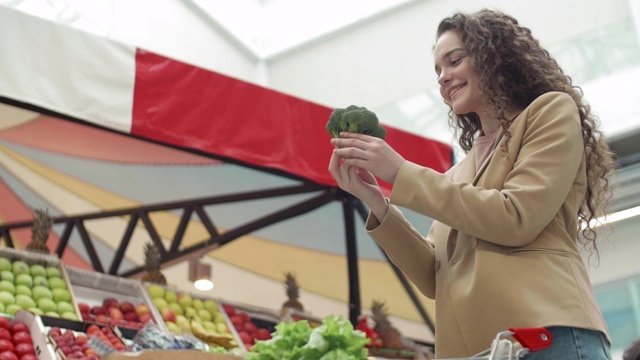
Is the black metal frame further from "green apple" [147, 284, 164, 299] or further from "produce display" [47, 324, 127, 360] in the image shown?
"produce display" [47, 324, 127, 360]

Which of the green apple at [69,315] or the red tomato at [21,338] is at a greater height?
the green apple at [69,315]

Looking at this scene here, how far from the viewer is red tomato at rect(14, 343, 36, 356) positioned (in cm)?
334

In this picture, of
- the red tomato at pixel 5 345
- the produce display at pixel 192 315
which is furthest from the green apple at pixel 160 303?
the red tomato at pixel 5 345

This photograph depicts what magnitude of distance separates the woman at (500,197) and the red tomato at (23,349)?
2.20 meters

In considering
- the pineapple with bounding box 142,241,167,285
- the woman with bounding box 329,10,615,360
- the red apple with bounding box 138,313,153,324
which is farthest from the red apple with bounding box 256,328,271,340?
the woman with bounding box 329,10,615,360

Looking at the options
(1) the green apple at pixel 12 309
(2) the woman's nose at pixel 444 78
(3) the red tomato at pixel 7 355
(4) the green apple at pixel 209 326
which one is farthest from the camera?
(4) the green apple at pixel 209 326

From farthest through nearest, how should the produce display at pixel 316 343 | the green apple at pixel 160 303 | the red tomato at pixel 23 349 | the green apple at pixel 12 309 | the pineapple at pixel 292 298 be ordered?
the pineapple at pixel 292 298
the green apple at pixel 160 303
the green apple at pixel 12 309
the red tomato at pixel 23 349
the produce display at pixel 316 343

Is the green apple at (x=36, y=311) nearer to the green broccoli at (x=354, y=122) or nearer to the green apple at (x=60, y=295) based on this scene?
the green apple at (x=60, y=295)

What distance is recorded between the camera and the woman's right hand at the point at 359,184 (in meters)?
1.64

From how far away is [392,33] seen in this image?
9.37m

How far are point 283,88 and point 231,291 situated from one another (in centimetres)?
367

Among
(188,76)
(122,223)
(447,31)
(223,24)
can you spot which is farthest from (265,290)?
(447,31)

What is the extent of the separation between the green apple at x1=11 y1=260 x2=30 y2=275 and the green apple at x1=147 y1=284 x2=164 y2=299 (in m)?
0.77

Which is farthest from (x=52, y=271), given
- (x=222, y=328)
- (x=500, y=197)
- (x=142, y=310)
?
(x=500, y=197)
